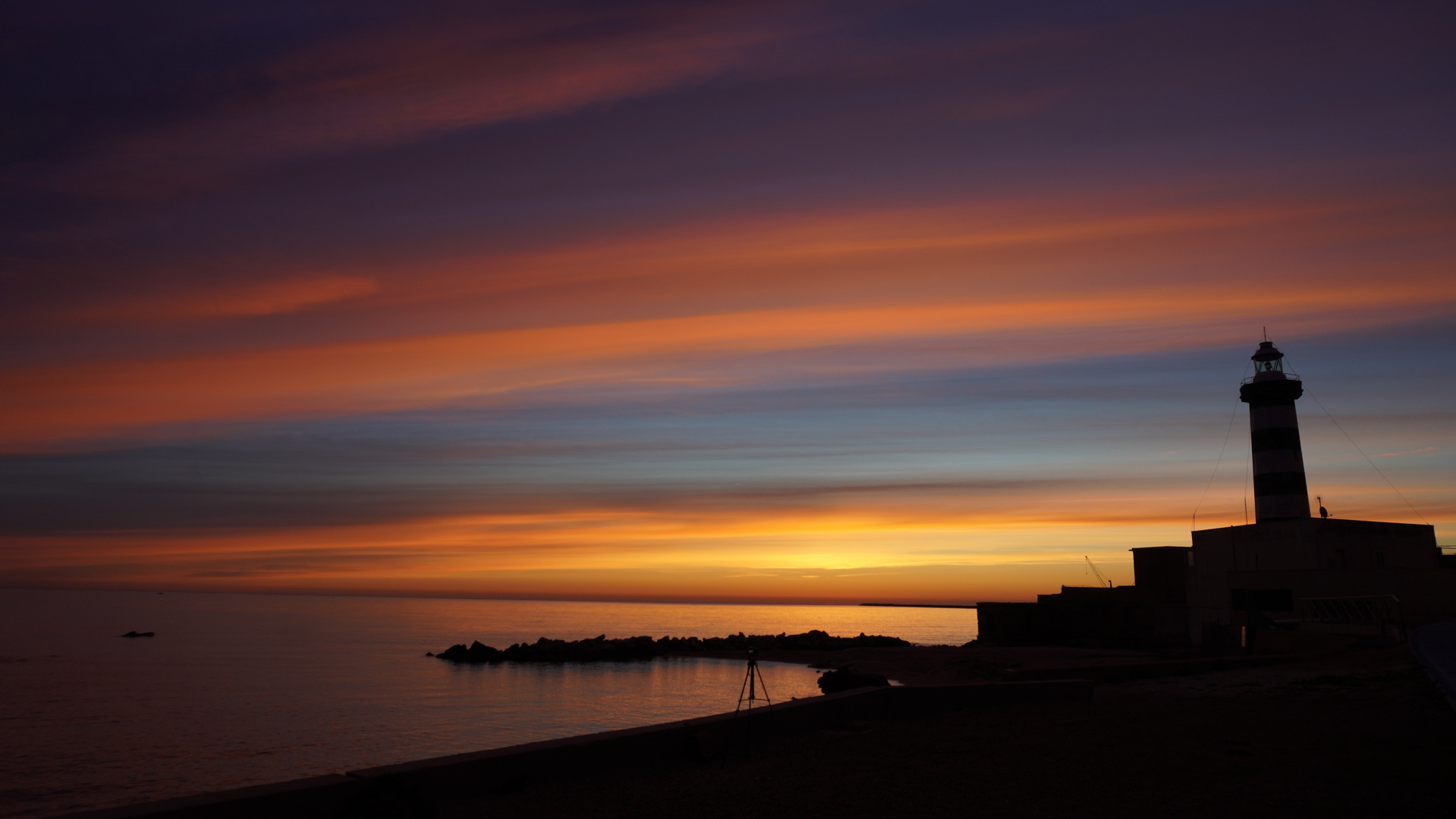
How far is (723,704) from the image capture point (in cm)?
2966

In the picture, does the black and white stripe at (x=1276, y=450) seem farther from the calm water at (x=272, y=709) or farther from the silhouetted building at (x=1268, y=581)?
the calm water at (x=272, y=709)

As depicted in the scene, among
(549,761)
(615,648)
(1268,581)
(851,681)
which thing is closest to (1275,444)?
(1268,581)

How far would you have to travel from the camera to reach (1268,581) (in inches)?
1315

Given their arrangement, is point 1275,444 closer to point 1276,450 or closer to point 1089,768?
point 1276,450

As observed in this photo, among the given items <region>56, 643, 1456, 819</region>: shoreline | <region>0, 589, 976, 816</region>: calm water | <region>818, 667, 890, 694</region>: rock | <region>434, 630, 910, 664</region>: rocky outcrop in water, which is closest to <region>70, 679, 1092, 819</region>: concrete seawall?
<region>56, 643, 1456, 819</region>: shoreline

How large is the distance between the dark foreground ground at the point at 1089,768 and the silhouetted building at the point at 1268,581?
649 inches

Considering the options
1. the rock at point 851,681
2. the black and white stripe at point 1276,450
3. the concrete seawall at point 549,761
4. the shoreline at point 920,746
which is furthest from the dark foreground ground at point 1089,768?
the black and white stripe at point 1276,450

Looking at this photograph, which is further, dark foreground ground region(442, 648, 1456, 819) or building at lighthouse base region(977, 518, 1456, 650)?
building at lighthouse base region(977, 518, 1456, 650)

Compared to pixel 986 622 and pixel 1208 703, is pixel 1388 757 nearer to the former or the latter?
pixel 1208 703

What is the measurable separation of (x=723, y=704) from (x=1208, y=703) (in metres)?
18.6

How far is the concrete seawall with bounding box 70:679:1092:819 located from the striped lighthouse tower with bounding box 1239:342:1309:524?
31.6 metres

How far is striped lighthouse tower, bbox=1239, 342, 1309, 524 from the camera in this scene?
3978cm

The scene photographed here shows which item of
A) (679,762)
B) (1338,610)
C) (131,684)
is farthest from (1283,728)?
(131,684)

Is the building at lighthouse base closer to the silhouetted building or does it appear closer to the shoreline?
the silhouetted building
